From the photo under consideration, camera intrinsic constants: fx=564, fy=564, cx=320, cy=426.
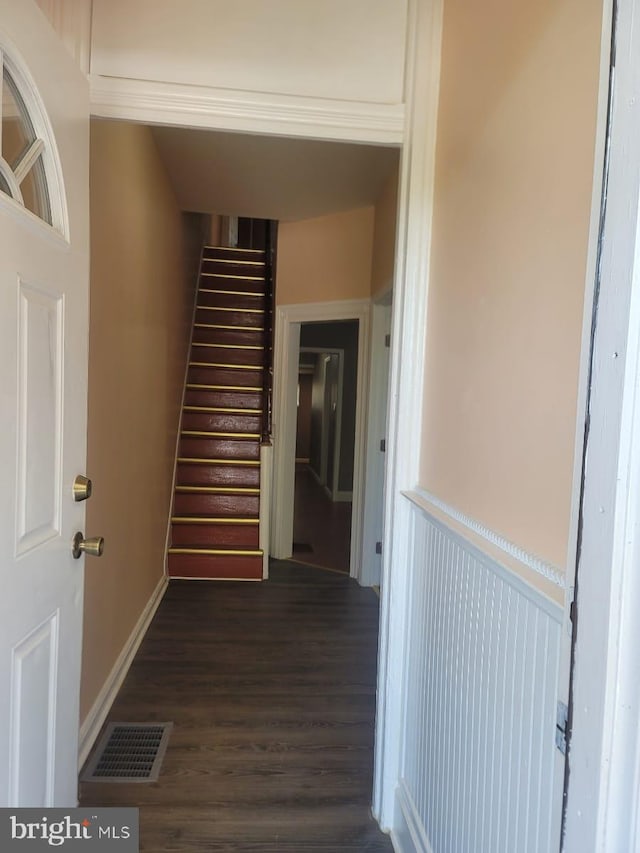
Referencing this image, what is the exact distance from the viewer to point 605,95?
60 centimetres

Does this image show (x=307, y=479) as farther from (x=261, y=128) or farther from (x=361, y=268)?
(x=261, y=128)

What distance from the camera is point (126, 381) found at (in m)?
2.59

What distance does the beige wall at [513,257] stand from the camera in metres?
0.89

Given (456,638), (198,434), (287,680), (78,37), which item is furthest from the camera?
(198,434)

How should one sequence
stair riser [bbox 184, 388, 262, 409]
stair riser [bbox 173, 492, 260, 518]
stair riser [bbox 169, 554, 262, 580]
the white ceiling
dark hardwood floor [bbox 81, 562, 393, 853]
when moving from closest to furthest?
1. dark hardwood floor [bbox 81, 562, 393, 853]
2. the white ceiling
3. stair riser [bbox 169, 554, 262, 580]
4. stair riser [bbox 173, 492, 260, 518]
5. stair riser [bbox 184, 388, 262, 409]

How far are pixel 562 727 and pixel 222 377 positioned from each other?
4628mm

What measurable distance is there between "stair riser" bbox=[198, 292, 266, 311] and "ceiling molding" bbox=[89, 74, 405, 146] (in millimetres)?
4007

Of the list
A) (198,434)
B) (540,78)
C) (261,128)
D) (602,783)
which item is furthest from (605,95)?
(198,434)

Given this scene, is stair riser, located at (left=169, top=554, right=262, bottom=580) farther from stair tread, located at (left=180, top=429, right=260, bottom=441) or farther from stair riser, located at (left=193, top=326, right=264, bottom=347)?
stair riser, located at (left=193, top=326, right=264, bottom=347)

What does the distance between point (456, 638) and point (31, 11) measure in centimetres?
156

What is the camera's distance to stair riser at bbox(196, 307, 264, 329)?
17.9 ft

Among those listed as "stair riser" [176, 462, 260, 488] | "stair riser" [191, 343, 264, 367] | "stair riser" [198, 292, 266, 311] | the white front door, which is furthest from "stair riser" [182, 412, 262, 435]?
the white front door

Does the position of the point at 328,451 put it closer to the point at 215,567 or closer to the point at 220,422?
the point at 220,422

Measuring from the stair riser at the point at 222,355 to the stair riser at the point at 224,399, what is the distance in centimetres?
40
